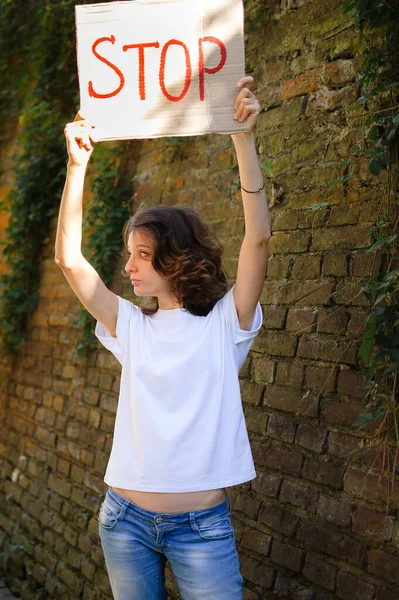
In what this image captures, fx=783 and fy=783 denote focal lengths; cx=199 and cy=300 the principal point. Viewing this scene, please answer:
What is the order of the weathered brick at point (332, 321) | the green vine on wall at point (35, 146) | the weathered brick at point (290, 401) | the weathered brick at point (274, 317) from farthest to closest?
the green vine on wall at point (35, 146) → the weathered brick at point (274, 317) → the weathered brick at point (290, 401) → the weathered brick at point (332, 321)

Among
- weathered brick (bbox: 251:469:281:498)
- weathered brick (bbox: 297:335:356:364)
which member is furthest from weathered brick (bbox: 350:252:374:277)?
weathered brick (bbox: 251:469:281:498)

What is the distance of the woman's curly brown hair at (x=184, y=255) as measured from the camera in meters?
2.22

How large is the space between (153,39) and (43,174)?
3174 millimetres

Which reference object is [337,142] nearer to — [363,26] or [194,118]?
[363,26]

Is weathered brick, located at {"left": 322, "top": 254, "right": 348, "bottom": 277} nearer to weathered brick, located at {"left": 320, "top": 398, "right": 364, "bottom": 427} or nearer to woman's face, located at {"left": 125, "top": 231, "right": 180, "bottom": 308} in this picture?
weathered brick, located at {"left": 320, "top": 398, "right": 364, "bottom": 427}

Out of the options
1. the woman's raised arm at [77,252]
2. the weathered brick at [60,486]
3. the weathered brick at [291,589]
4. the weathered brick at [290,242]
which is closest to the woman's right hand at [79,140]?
the woman's raised arm at [77,252]

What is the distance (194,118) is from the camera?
219 cm

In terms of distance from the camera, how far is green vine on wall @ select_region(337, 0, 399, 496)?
2238 mm

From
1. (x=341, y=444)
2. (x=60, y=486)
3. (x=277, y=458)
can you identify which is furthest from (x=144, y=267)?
(x=60, y=486)

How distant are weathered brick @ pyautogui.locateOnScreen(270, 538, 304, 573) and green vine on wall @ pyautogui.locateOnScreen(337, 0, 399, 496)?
1.71 ft

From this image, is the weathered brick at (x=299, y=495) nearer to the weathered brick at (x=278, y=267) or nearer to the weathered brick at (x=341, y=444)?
the weathered brick at (x=341, y=444)

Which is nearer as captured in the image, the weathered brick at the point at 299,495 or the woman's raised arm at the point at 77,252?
the woman's raised arm at the point at 77,252

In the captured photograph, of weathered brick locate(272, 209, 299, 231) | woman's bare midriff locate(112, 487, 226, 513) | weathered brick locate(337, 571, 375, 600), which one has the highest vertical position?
weathered brick locate(272, 209, 299, 231)

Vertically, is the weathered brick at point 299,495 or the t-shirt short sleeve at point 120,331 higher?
the t-shirt short sleeve at point 120,331
